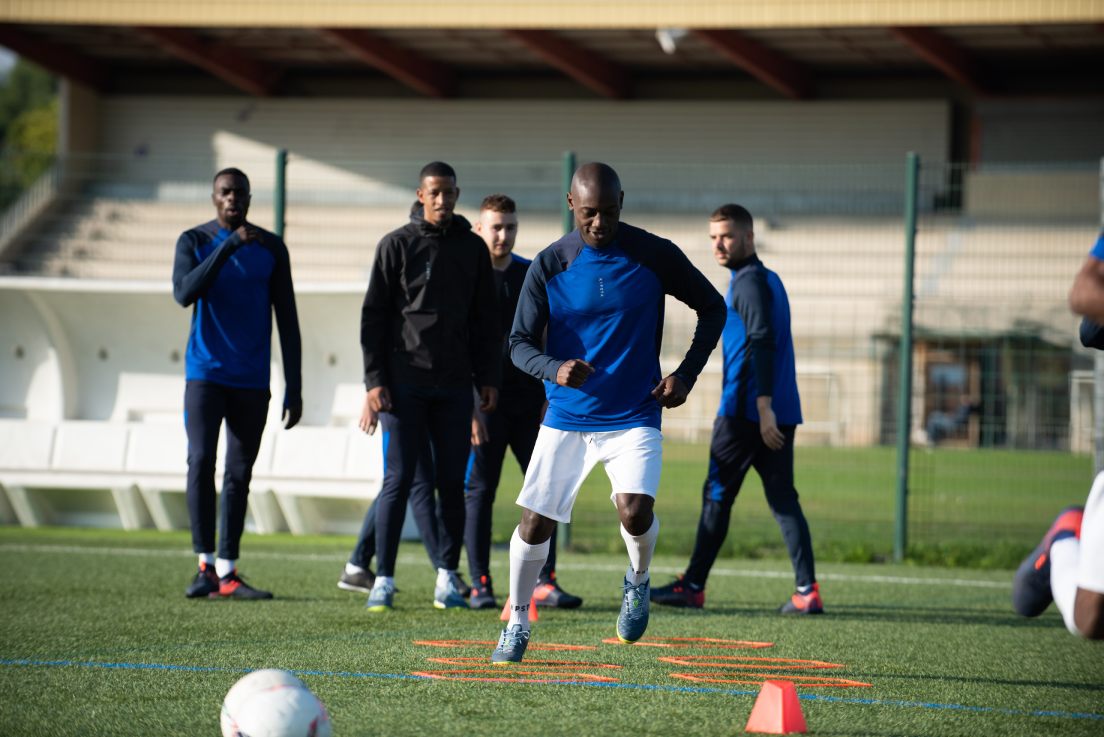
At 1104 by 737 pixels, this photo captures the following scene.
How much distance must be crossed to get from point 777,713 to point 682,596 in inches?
122

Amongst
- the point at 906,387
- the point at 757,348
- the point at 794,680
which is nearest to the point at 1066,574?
the point at 794,680

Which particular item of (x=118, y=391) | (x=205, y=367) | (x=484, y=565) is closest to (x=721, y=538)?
(x=484, y=565)

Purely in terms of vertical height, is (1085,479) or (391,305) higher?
(391,305)

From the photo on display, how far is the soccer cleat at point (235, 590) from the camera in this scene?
7066 mm

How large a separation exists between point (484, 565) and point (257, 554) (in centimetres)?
293

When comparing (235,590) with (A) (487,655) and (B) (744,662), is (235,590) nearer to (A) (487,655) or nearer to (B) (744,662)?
(A) (487,655)

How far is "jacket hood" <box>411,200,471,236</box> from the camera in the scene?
6734 millimetres

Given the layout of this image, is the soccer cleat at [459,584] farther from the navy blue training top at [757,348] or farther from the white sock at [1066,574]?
the white sock at [1066,574]

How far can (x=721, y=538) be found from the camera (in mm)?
7227

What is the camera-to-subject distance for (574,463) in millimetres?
5219

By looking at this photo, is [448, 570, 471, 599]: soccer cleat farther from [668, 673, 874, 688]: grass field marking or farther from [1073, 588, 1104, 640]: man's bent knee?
[1073, 588, 1104, 640]: man's bent knee

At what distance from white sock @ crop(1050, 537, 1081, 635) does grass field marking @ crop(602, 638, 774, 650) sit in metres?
1.95

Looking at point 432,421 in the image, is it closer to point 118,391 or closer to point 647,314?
point 647,314

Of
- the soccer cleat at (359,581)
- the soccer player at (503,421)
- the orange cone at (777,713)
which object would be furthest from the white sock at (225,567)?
the orange cone at (777,713)
